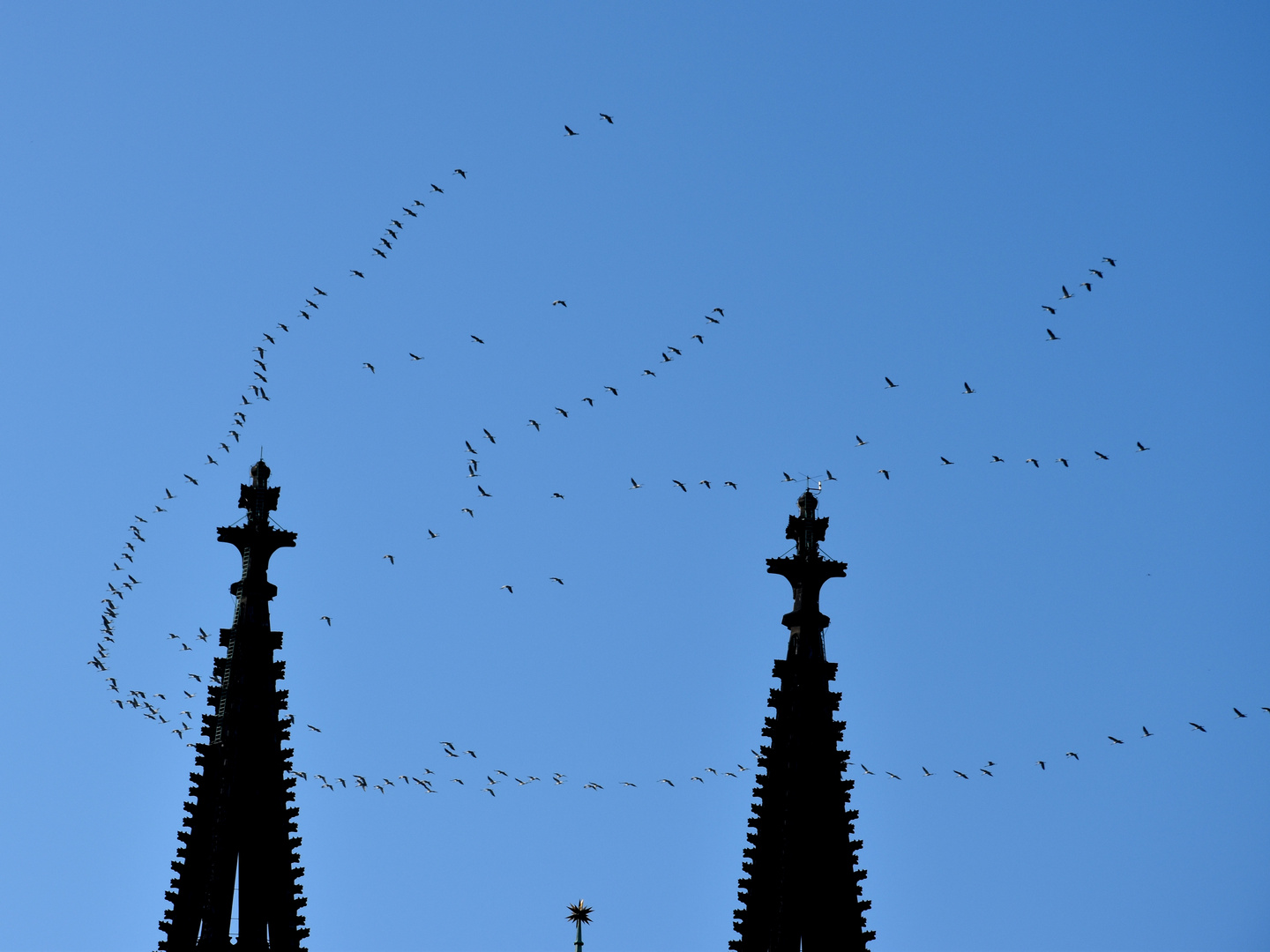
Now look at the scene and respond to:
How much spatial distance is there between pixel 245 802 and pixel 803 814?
21.8 meters

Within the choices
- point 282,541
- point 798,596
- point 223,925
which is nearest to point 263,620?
point 282,541

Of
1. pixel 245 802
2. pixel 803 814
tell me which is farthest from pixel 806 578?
pixel 245 802

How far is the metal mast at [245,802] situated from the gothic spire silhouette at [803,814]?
17.9 m

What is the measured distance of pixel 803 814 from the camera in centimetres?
12444

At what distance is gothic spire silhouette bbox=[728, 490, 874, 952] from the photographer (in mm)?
122375

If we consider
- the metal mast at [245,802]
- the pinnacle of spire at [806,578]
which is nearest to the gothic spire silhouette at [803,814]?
the pinnacle of spire at [806,578]

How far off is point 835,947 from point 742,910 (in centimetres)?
388

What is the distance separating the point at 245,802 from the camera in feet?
415

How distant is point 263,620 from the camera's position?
130000mm

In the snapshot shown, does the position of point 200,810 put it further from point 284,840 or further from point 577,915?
point 577,915

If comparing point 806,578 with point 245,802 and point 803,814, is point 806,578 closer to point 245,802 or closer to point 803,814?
point 803,814

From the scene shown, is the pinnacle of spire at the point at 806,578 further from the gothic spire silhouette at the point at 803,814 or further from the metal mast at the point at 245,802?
the metal mast at the point at 245,802

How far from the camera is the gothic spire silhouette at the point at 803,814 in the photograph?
122 m

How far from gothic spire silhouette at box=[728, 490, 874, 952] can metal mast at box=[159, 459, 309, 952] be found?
705 inches
